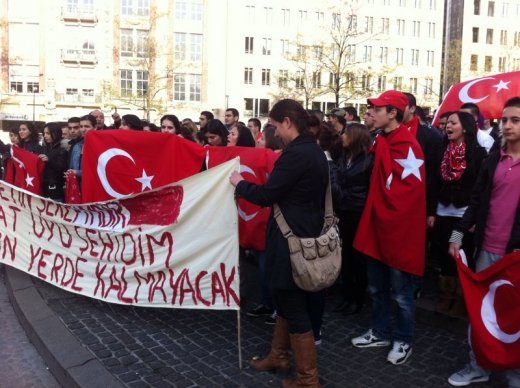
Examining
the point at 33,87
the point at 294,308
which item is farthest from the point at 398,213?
the point at 33,87

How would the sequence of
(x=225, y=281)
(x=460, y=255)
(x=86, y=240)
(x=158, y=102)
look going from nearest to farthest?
1. (x=460, y=255)
2. (x=225, y=281)
3. (x=86, y=240)
4. (x=158, y=102)

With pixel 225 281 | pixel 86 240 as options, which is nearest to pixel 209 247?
pixel 225 281

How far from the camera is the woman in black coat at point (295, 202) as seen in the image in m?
3.45

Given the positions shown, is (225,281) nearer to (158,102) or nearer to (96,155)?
(96,155)

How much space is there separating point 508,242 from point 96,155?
4.14m

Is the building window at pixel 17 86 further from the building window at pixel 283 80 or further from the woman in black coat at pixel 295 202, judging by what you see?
the woman in black coat at pixel 295 202

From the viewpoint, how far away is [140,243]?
4.83 metres

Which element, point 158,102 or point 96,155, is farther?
point 158,102

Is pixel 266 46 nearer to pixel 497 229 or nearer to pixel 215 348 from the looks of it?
pixel 215 348

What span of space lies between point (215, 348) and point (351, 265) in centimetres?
166

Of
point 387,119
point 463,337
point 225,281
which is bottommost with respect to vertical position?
point 463,337

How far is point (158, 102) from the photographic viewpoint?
4669 centimetres

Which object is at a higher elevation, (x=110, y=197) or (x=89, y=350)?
(x=110, y=197)

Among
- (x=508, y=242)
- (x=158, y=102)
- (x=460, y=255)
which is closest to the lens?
(x=508, y=242)
